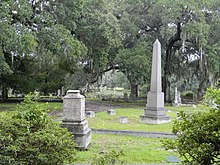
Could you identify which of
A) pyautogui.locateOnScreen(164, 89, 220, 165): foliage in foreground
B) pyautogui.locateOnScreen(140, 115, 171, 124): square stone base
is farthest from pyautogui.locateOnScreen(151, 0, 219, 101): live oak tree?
pyautogui.locateOnScreen(164, 89, 220, 165): foliage in foreground

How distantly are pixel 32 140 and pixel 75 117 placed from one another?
398cm

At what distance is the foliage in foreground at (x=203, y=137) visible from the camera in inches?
173

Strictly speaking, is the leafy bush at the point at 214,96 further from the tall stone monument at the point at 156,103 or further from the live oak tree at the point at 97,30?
the live oak tree at the point at 97,30

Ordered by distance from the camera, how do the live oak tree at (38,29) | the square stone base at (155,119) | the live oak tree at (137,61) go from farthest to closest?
the live oak tree at (137,61)
the live oak tree at (38,29)
the square stone base at (155,119)

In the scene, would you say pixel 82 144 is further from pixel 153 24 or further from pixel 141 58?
pixel 153 24

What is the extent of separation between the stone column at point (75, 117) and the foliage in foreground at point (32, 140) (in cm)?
322

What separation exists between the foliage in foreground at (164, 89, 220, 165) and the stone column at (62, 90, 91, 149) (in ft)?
15.2

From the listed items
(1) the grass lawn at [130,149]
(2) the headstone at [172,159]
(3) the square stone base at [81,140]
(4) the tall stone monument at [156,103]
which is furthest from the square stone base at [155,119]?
(2) the headstone at [172,159]

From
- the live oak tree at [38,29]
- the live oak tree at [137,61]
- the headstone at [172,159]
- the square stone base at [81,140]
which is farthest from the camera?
the live oak tree at [137,61]

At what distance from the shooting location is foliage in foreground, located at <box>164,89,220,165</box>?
4387mm

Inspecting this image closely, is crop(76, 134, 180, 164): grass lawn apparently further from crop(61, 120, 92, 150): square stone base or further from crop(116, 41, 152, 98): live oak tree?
crop(116, 41, 152, 98): live oak tree

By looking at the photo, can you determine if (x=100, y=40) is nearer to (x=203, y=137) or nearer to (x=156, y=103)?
(x=156, y=103)

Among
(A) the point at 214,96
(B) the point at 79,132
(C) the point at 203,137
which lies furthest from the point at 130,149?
(A) the point at 214,96

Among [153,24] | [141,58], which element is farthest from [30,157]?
[153,24]
